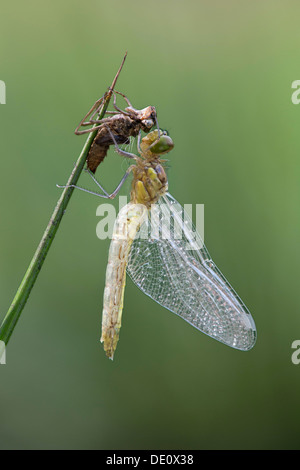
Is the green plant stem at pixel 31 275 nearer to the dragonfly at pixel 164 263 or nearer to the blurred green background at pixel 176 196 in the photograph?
the dragonfly at pixel 164 263

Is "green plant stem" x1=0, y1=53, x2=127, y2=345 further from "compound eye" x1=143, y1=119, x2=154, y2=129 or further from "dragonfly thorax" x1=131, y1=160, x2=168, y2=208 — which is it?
"dragonfly thorax" x1=131, y1=160, x2=168, y2=208

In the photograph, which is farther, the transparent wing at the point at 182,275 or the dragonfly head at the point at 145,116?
the transparent wing at the point at 182,275

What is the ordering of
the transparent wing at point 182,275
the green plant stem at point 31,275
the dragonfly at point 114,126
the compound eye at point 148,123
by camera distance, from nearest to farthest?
the green plant stem at point 31,275
the dragonfly at point 114,126
the compound eye at point 148,123
the transparent wing at point 182,275

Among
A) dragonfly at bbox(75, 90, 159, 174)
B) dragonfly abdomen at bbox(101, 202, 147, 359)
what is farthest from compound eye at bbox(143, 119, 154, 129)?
dragonfly abdomen at bbox(101, 202, 147, 359)

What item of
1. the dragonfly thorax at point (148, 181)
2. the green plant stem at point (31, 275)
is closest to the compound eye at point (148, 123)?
the dragonfly thorax at point (148, 181)

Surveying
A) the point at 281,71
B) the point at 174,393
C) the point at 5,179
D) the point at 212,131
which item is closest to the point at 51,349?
the point at 174,393

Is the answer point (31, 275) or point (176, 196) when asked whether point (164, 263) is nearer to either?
point (176, 196)

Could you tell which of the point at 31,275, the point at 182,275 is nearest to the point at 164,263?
the point at 182,275
